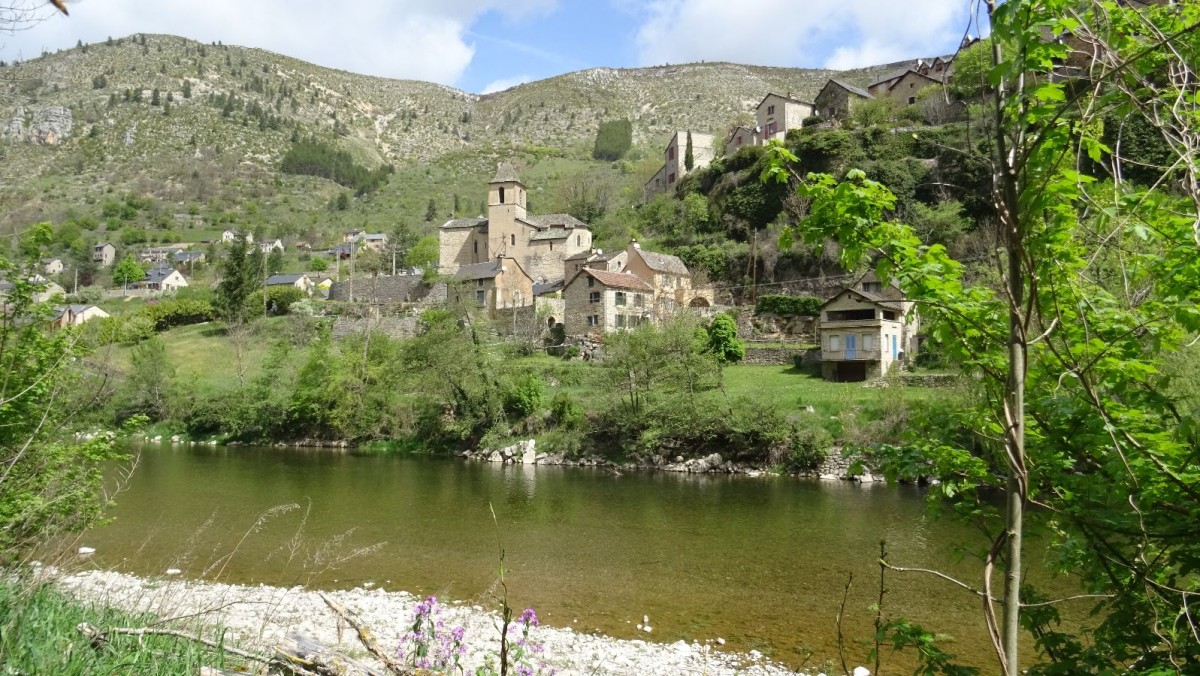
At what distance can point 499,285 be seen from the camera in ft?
186

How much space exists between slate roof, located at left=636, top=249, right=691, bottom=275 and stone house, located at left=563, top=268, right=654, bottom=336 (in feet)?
7.11

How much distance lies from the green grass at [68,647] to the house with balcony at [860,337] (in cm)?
3624

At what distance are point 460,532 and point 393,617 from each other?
698 centimetres

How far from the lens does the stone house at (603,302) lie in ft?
159

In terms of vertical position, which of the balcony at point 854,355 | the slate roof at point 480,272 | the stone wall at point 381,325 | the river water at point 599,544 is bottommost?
the river water at point 599,544

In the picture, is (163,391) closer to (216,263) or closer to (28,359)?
(28,359)

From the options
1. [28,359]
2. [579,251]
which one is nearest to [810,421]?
[28,359]

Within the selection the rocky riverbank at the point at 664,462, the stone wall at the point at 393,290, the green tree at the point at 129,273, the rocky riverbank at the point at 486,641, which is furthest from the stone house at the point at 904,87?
the green tree at the point at 129,273

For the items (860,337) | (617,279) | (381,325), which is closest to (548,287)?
(617,279)

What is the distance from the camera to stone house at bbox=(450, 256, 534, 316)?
56.4 metres

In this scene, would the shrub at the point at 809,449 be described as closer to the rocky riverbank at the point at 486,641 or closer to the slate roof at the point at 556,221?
the rocky riverbank at the point at 486,641

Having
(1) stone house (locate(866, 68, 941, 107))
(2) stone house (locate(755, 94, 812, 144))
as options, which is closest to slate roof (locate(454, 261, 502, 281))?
(2) stone house (locate(755, 94, 812, 144))

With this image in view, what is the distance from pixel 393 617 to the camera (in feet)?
36.2

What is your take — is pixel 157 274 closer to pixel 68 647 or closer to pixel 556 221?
pixel 556 221
